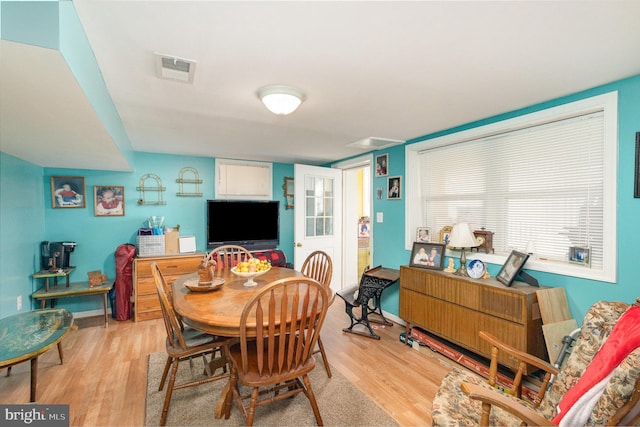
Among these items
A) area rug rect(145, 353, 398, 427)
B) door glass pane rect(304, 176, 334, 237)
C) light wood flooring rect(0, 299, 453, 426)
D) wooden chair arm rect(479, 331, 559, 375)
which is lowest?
light wood flooring rect(0, 299, 453, 426)

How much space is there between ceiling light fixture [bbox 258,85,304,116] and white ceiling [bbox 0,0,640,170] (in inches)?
2.6

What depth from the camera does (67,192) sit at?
3.81m

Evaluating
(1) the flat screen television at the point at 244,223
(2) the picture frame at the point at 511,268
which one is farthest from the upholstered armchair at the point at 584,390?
(1) the flat screen television at the point at 244,223

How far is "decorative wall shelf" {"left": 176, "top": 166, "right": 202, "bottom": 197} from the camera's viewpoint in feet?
14.6

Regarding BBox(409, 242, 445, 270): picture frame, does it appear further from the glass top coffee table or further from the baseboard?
the baseboard

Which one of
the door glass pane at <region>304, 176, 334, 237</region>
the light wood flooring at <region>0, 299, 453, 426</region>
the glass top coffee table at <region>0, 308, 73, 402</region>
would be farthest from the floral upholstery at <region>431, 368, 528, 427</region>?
the door glass pane at <region>304, 176, 334, 237</region>

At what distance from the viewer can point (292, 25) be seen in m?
1.37

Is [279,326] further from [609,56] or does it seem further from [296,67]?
[609,56]

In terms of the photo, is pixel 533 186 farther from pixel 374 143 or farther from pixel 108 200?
pixel 108 200

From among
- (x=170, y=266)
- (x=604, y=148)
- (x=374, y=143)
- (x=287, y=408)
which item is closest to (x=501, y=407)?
(x=287, y=408)

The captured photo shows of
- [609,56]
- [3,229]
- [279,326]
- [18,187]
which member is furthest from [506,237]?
[18,187]

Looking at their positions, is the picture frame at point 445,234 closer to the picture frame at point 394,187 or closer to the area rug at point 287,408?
the picture frame at point 394,187

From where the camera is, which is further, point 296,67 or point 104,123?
point 104,123

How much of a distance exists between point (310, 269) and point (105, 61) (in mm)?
2542
